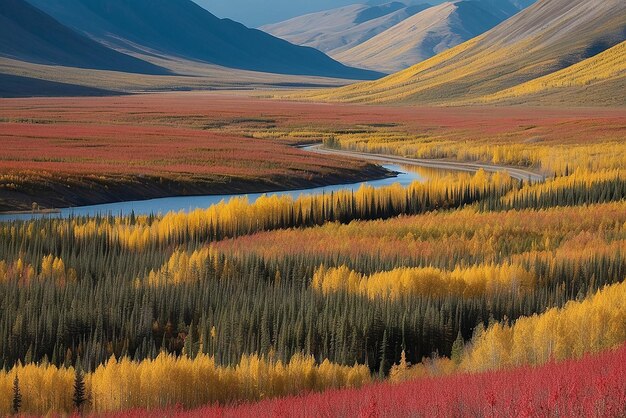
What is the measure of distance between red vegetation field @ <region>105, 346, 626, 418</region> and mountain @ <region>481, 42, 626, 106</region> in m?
139

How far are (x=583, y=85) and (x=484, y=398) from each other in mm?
161918

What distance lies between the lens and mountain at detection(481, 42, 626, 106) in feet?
511

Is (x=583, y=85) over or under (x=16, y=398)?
under

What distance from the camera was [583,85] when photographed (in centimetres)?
16725

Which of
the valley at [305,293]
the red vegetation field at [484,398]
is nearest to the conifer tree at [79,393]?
the valley at [305,293]

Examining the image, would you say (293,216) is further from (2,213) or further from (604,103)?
(604,103)

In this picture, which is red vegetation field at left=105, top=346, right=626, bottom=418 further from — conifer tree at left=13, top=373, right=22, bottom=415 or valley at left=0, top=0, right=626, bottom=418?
conifer tree at left=13, top=373, right=22, bottom=415

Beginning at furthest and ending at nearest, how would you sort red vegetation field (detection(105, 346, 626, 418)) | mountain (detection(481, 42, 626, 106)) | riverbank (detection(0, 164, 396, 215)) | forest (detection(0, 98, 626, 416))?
mountain (detection(481, 42, 626, 106)) → riverbank (detection(0, 164, 396, 215)) → forest (detection(0, 98, 626, 416)) → red vegetation field (detection(105, 346, 626, 418))

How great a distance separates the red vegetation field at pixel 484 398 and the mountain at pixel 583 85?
13887 cm

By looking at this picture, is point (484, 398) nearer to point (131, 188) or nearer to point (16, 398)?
point (16, 398)

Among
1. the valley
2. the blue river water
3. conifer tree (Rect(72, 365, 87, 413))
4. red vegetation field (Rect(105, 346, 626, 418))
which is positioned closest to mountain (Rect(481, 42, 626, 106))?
the valley

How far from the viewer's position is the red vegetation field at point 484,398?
11383 millimetres

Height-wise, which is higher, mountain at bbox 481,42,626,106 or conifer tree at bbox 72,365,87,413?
conifer tree at bbox 72,365,87,413

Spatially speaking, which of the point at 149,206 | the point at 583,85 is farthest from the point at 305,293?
the point at 583,85
